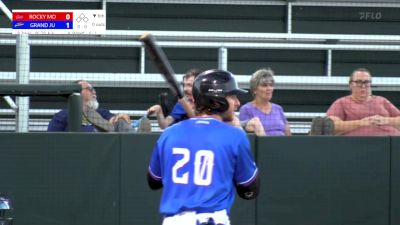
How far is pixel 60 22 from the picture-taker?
938 centimetres

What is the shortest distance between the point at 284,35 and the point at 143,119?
3.05 meters

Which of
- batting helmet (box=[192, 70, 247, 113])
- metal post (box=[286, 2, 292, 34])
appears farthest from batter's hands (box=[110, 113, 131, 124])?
batting helmet (box=[192, 70, 247, 113])

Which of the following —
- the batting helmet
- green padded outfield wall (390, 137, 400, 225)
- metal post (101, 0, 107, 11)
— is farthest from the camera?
metal post (101, 0, 107, 11)

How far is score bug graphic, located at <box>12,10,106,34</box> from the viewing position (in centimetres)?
930

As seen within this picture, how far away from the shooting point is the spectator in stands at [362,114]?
29.1 ft

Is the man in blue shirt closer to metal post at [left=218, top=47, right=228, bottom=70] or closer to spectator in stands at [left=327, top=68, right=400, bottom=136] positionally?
spectator in stands at [left=327, top=68, right=400, bottom=136]

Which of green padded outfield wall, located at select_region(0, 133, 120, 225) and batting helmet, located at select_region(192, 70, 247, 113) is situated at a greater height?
batting helmet, located at select_region(192, 70, 247, 113)

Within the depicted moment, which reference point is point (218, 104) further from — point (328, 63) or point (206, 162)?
point (328, 63)

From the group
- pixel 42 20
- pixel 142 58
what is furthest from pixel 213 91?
pixel 142 58

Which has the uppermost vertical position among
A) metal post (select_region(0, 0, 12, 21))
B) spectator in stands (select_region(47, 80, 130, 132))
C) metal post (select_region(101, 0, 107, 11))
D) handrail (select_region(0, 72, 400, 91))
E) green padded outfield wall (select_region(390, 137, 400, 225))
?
metal post (select_region(101, 0, 107, 11))

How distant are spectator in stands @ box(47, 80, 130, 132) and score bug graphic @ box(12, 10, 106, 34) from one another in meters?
0.79

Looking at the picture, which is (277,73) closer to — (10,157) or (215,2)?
(215,2)

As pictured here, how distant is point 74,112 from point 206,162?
13.1 feet

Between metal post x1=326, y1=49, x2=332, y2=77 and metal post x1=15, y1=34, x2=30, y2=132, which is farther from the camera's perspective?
metal post x1=326, y1=49, x2=332, y2=77
